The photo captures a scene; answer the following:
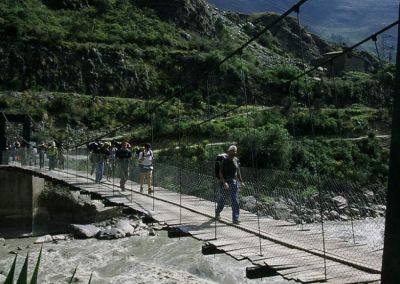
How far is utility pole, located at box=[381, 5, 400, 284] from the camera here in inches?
109

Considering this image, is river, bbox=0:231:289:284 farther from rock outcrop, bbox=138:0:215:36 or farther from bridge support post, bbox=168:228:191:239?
rock outcrop, bbox=138:0:215:36

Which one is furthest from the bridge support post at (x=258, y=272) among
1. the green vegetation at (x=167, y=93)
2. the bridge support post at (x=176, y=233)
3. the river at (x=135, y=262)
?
the green vegetation at (x=167, y=93)

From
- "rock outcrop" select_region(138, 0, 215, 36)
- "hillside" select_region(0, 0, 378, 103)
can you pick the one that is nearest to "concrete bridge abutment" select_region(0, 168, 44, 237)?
"hillside" select_region(0, 0, 378, 103)

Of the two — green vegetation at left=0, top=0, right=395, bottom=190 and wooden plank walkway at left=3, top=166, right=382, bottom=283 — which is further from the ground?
green vegetation at left=0, top=0, right=395, bottom=190

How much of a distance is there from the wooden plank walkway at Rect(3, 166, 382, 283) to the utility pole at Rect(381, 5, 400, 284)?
7.47ft

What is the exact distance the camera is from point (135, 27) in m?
70.3

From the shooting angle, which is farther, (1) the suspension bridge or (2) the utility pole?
(1) the suspension bridge

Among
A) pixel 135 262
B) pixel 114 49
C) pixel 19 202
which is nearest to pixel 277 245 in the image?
pixel 135 262

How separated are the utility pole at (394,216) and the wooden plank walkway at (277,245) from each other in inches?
89.7

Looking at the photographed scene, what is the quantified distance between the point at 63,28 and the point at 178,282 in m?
56.5

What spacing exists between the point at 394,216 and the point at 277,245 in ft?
13.3

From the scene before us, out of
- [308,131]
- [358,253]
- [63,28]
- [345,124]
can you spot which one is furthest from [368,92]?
[358,253]

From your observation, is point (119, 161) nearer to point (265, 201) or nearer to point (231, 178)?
point (265, 201)

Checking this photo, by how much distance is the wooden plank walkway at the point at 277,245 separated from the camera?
5352mm
